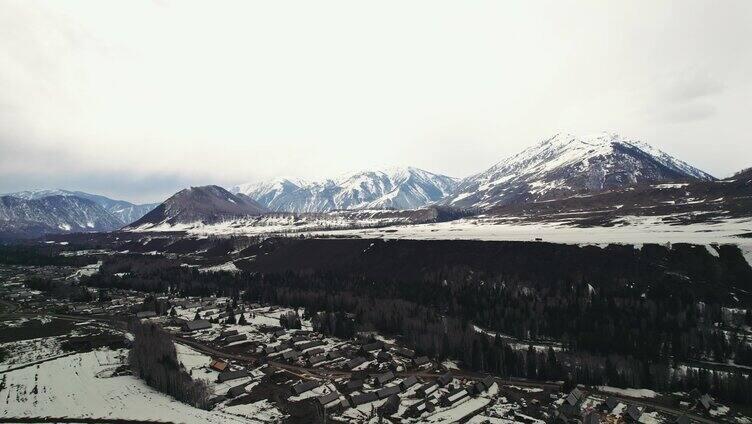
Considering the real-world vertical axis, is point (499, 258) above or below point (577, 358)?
above

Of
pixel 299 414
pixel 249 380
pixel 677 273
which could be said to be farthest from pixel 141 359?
pixel 677 273

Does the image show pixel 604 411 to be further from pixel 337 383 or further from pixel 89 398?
pixel 89 398

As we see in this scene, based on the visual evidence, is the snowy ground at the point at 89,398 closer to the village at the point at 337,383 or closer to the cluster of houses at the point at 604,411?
the village at the point at 337,383

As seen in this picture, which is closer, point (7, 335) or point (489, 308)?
point (7, 335)

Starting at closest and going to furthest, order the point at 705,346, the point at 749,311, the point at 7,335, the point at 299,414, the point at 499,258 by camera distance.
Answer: the point at 299,414 → the point at 705,346 → the point at 749,311 → the point at 7,335 → the point at 499,258

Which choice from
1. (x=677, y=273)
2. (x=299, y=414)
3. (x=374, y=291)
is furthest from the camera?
(x=374, y=291)

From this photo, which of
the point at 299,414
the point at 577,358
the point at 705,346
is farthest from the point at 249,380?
the point at 705,346

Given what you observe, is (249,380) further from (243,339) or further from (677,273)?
(677,273)

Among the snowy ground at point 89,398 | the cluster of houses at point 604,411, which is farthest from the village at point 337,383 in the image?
the snowy ground at point 89,398
